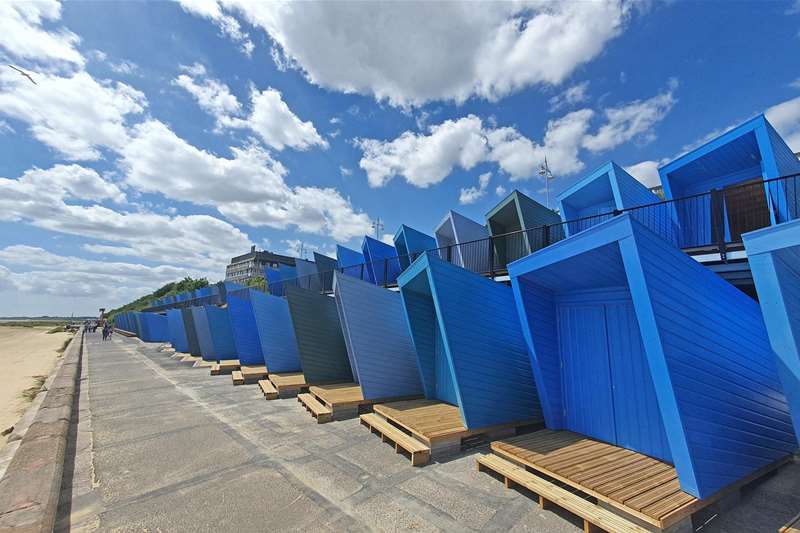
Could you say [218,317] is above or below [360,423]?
above

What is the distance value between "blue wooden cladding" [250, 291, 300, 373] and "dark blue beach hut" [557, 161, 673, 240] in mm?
12028

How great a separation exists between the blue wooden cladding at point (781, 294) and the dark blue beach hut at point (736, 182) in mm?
3550

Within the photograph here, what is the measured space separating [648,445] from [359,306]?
689 centimetres

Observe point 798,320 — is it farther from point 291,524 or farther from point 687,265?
point 291,524

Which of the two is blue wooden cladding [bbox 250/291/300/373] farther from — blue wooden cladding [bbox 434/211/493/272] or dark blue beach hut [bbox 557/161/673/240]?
dark blue beach hut [bbox 557/161/673/240]

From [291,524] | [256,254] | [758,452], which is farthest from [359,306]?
[256,254]

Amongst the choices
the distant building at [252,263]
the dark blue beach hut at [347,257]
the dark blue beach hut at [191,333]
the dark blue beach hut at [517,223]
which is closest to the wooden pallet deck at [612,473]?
the dark blue beach hut at [517,223]

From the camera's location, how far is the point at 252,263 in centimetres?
11331

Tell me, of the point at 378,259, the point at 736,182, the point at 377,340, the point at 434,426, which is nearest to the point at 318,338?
the point at 377,340

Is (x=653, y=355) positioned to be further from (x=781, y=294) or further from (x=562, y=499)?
(x=562, y=499)

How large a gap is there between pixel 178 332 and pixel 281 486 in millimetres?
27872

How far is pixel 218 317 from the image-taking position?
65.0 ft

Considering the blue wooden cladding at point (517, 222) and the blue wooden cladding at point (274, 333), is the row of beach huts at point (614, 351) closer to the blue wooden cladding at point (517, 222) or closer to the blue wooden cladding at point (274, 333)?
the blue wooden cladding at point (517, 222)

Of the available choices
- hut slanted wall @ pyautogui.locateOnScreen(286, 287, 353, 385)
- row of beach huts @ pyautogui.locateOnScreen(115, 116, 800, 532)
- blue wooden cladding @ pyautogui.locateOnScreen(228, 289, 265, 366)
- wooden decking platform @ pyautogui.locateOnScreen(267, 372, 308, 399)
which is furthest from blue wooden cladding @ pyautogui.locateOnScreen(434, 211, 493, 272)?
blue wooden cladding @ pyautogui.locateOnScreen(228, 289, 265, 366)
